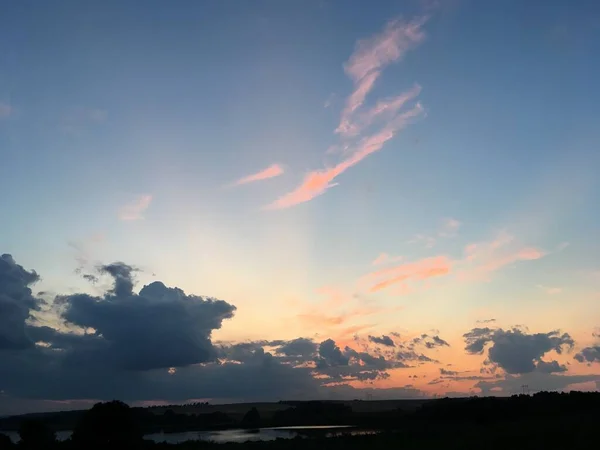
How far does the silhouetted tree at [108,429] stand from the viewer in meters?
88.7

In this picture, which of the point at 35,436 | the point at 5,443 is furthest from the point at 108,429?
the point at 5,443

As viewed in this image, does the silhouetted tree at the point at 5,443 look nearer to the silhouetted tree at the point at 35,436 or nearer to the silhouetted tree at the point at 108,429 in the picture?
the silhouetted tree at the point at 35,436

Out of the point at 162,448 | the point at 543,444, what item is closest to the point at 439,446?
the point at 543,444

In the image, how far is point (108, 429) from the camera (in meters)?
89.2

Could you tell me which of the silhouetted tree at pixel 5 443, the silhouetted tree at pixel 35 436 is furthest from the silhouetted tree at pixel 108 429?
the silhouetted tree at pixel 5 443

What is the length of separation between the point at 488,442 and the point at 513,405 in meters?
99.1

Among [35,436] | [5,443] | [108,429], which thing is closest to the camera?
[108,429]

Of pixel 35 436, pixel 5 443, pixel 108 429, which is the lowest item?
pixel 5 443

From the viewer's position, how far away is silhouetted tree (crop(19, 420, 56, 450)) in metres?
97.7

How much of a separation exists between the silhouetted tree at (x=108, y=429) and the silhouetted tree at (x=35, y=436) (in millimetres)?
10922

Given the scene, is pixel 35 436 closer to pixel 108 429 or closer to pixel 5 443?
pixel 5 443

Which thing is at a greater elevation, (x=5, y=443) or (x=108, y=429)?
(x=108, y=429)

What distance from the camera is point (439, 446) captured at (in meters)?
76.4

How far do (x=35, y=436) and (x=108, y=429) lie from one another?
68.2ft
